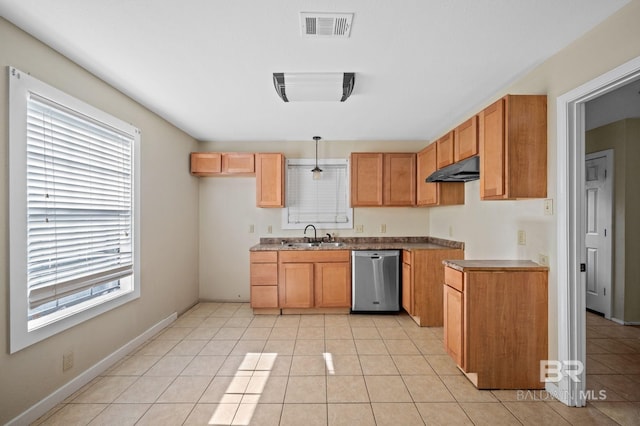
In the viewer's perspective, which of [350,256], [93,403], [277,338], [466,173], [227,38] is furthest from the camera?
[350,256]

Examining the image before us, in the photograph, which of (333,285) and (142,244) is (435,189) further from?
(142,244)

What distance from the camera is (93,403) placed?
84.1 inches

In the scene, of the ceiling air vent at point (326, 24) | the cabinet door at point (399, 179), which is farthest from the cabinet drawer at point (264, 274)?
the ceiling air vent at point (326, 24)

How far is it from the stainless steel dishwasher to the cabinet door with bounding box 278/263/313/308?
603 mm

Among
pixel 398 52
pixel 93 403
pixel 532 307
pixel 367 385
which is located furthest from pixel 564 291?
pixel 93 403

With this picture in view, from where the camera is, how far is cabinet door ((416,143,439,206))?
3695mm

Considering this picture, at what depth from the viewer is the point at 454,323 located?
8.15 ft

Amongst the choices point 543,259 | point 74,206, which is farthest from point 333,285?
point 74,206

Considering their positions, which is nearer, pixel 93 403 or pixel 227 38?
pixel 227 38

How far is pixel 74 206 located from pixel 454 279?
3.00 meters

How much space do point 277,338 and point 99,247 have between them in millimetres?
1887

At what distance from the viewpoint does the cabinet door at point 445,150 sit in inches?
123

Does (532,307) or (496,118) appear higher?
(496,118)

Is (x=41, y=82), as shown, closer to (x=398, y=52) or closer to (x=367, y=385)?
(x=398, y=52)
